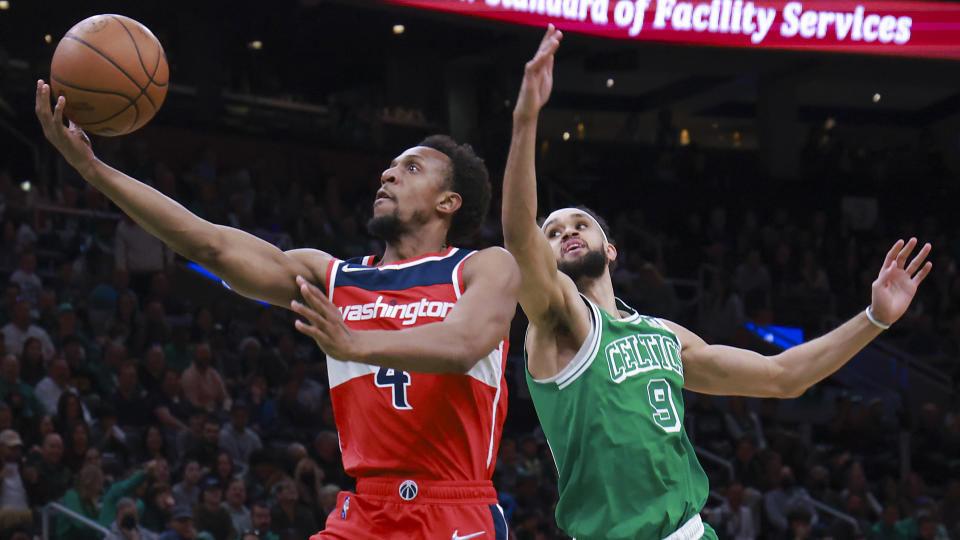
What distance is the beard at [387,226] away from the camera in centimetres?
411

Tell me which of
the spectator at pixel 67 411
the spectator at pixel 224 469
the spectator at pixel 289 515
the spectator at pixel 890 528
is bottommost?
the spectator at pixel 890 528

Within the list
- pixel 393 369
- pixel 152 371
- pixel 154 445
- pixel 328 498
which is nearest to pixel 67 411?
pixel 154 445

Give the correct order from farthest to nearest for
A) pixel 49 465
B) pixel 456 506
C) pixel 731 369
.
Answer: pixel 49 465 → pixel 731 369 → pixel 456 506

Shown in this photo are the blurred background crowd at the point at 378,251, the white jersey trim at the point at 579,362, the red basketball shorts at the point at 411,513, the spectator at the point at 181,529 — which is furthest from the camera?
the blurred background crowd at the point at 378,251

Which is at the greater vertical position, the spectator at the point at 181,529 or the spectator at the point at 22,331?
the spectator at the point at 22,331

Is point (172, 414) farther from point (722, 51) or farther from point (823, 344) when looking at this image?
point (722, 51)

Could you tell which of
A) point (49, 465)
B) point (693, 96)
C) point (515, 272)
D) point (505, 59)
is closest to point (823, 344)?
point (515, 272)

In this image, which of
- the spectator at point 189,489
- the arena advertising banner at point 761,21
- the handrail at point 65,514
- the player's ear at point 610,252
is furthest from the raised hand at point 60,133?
the arena advertising banner at point 761,21

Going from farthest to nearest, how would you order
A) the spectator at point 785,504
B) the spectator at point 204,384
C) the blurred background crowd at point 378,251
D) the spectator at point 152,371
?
the spectator at point 785,504 < the spectator at point 204,384 < the spectator at point 152,371 < the blurred background crowd at point 378,251

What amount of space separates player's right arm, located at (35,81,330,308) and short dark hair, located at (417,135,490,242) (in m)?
0.56

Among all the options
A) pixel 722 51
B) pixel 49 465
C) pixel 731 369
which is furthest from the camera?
pixel 722 51

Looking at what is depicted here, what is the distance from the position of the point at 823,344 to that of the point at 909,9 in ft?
44.1

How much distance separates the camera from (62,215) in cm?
1263

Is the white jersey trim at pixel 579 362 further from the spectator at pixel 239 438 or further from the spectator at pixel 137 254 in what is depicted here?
the spectator at pixel 137 254
